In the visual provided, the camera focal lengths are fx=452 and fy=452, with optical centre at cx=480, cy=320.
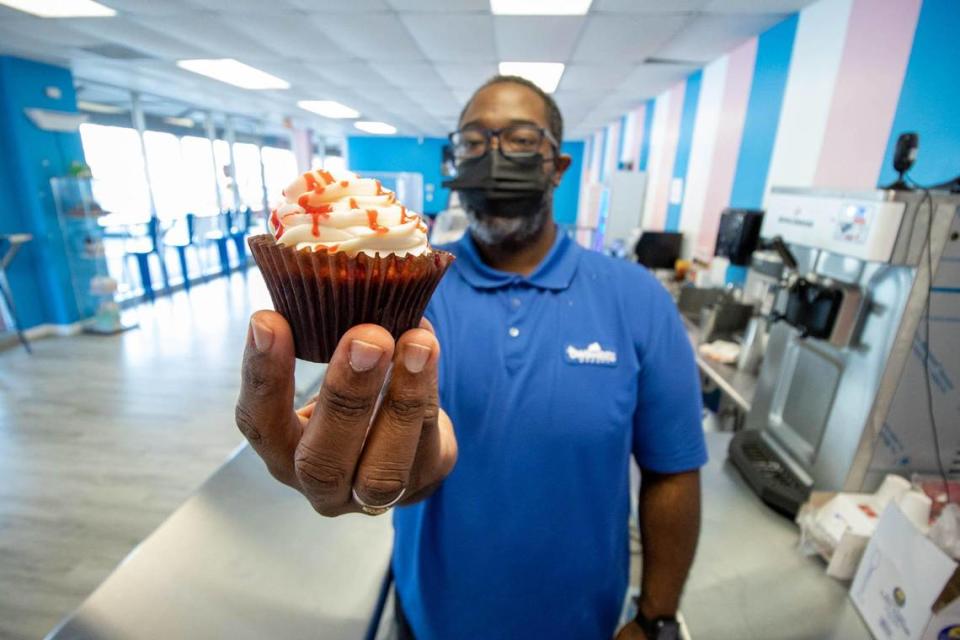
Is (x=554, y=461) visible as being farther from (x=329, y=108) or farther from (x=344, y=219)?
(x=329, y=108)

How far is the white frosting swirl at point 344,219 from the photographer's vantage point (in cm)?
79

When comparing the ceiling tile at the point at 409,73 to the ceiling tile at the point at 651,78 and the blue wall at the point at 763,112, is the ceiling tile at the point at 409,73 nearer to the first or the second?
the ceiling tile at the point at 651,78

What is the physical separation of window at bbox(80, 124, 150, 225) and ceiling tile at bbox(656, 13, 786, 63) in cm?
746

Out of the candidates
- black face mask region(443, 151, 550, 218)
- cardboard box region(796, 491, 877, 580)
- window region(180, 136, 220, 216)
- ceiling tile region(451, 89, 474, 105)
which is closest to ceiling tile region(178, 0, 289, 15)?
black face mask region(443, 151, 550, 218)

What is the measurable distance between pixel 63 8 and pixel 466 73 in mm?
3819

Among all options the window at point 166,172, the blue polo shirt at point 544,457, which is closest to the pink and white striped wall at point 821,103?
the blue polo shirt at point 544,457

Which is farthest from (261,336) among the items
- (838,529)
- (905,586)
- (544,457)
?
(838,529)

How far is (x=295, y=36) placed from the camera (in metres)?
4.29

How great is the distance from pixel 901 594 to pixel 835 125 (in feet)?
8.82

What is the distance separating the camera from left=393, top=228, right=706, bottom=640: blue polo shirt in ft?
3.73

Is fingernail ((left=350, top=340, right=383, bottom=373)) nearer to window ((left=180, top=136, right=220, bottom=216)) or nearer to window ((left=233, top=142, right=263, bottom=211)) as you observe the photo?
window ((left=180, top=136, right=220, bottom=216))


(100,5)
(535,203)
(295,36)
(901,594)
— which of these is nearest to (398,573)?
(535,203)

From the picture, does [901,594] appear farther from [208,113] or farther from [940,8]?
[208,113]

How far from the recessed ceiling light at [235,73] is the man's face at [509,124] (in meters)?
5.35
